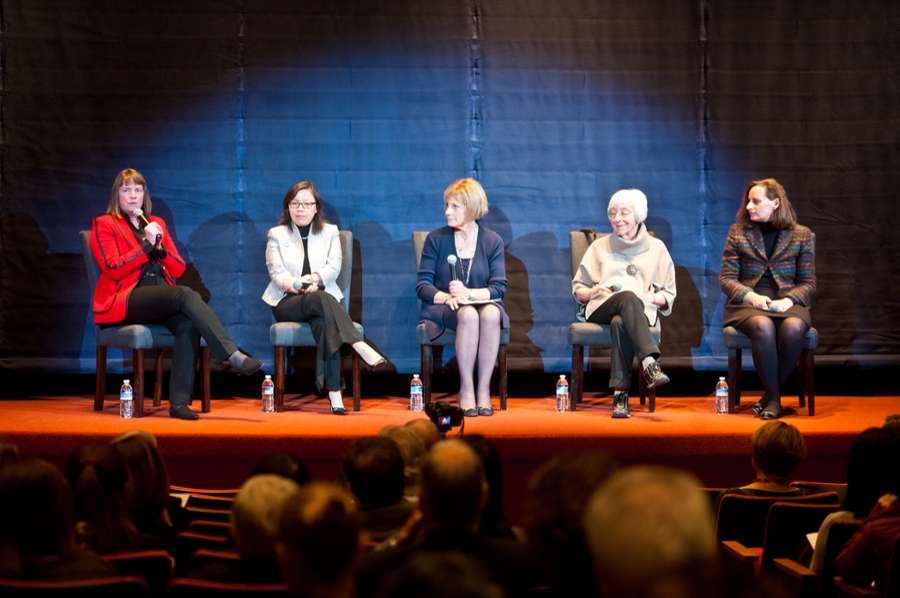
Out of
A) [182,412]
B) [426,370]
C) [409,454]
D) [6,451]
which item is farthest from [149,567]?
[426,370]

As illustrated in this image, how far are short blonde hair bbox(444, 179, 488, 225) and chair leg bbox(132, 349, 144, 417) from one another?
165 cm

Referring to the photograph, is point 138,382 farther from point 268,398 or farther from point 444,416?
point 444,416

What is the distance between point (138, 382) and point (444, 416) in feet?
6.30

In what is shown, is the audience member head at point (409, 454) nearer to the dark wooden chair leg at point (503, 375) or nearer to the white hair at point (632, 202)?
the dark wooden chair leg at point (503, 375)

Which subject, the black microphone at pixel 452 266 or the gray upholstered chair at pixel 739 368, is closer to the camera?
the gray upholstered chair at pixel 739 368

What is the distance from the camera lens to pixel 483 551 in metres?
1.38

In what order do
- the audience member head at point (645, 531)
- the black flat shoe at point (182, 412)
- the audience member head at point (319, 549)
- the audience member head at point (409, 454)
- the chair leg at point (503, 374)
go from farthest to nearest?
the chair leg at point (503, 374) → the black flat shoe at point (182, 412) → the audience member head at point (409, 454) → the audience member head at point (319, 549) → the audience member head at point (645, 531)

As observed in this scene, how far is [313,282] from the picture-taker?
4.43 metres

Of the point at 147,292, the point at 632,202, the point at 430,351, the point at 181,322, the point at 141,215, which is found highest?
→ the point at 632,202

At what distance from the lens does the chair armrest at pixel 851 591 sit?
1.79 meters

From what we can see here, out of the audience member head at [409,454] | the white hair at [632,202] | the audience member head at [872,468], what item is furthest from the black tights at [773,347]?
the audience member head at [409,454]

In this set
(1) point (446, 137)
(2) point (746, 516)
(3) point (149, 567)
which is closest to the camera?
(3) point (149, 567)

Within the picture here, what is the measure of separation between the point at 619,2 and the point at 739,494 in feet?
11.8

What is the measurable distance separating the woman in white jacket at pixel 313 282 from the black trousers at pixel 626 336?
111 cm
